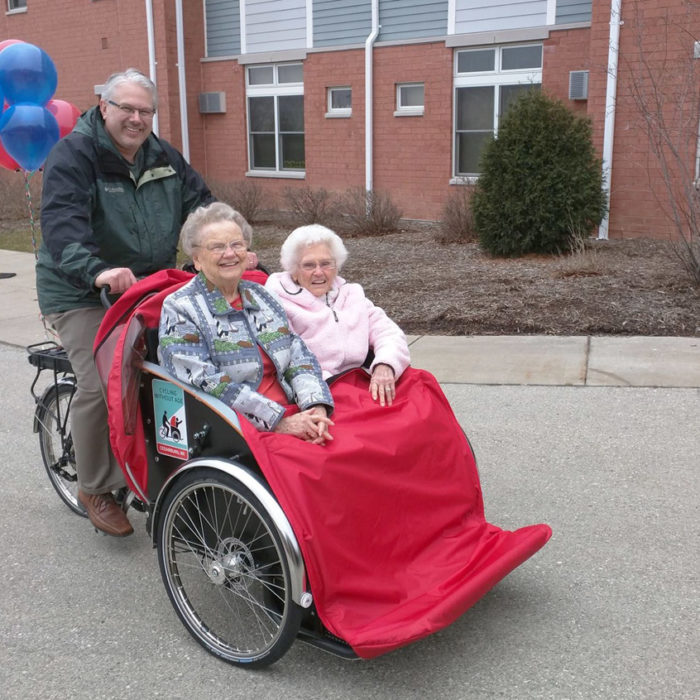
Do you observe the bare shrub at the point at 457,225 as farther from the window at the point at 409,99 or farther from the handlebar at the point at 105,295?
the handlebar at the point at 105,295

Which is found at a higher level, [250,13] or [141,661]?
[250,13]

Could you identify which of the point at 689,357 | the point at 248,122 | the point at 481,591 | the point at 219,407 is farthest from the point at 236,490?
the point at 248,122

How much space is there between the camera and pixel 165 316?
10.0 ft

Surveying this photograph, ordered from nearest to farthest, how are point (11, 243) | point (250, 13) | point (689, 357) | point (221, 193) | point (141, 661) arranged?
point (141, 661)
point (689, 357)
point (11, 243)
point (221, 193)
point (250, 13)

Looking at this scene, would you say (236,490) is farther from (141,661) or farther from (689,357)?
(689,357)

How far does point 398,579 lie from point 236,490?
60 cm

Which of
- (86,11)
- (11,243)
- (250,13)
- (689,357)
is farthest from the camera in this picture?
(86,11)

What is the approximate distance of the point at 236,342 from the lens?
313 centimetres

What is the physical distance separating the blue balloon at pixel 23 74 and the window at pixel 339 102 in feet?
26.8

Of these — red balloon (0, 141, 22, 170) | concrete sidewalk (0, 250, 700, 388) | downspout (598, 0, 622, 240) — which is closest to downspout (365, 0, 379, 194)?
downspout (598, 0, 622, 240)

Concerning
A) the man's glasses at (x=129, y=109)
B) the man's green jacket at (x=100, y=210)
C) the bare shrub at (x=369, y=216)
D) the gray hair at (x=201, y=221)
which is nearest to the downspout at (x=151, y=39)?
the bare shrub at (x=369, y=216)

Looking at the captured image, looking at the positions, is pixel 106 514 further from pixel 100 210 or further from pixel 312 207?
pixel 312 207

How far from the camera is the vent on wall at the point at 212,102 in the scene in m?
18.5

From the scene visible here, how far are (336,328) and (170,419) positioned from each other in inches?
30.2
